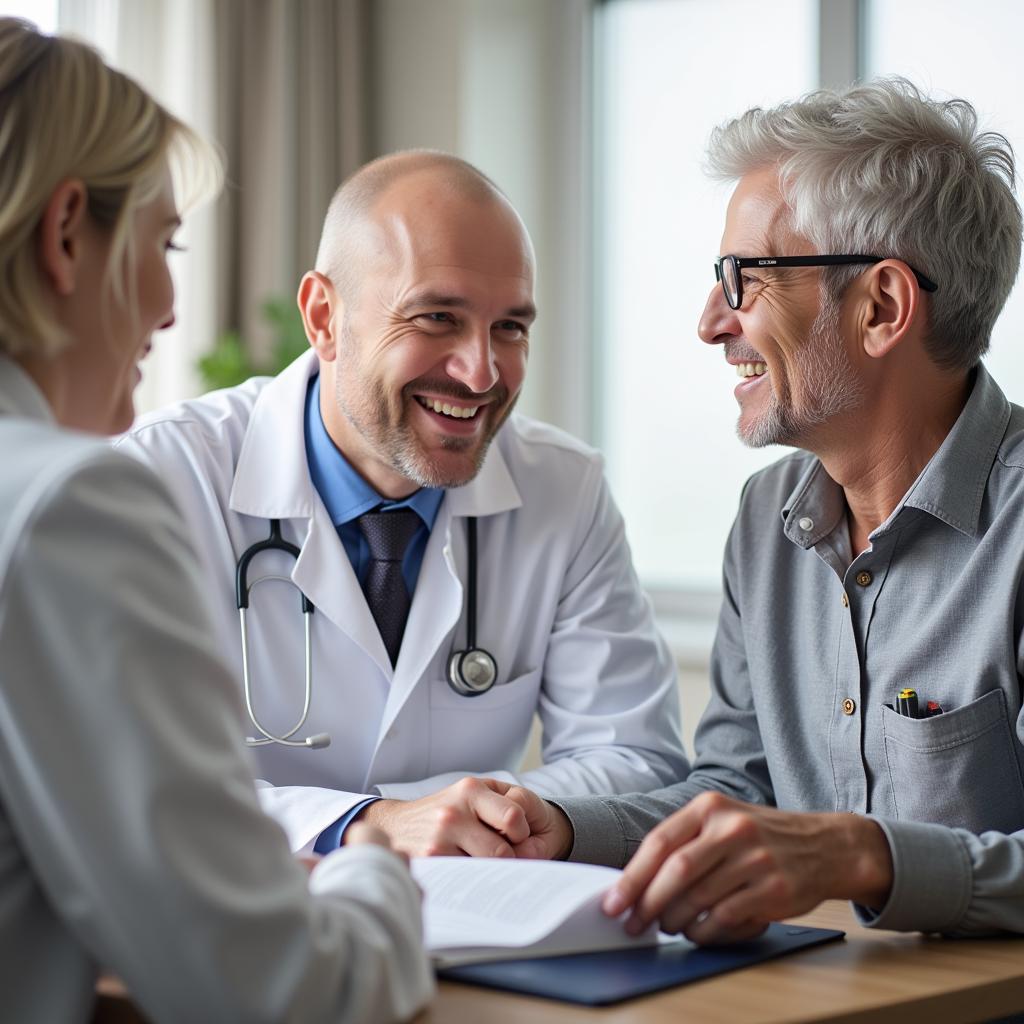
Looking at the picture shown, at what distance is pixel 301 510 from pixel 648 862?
998mm

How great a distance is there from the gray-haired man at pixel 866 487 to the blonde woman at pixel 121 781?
2.48 feet

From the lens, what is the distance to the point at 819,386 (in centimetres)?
176

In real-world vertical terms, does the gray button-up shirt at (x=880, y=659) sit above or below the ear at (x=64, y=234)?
below

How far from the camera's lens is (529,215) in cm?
414

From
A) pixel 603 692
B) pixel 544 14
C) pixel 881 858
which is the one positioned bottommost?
pixel 603 692

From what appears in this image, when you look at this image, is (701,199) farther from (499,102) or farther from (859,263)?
(859,263)

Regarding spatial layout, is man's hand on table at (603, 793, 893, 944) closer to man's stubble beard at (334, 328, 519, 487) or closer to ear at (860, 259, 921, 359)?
ear at (860, 259, 921, 359)

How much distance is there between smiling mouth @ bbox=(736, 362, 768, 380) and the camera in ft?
6.17

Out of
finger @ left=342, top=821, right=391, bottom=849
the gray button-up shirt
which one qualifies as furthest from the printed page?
the gray button-up shirt

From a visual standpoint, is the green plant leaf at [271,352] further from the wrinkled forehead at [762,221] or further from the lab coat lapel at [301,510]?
the wrinkled forehead at [762,221]

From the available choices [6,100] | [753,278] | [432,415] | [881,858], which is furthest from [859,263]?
[6,100]

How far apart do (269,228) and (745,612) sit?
2468mm

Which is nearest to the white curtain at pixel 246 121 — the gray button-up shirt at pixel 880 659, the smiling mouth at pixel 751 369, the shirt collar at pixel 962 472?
the smiling mouth at pixel 751 369

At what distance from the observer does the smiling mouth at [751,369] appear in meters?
1.88
